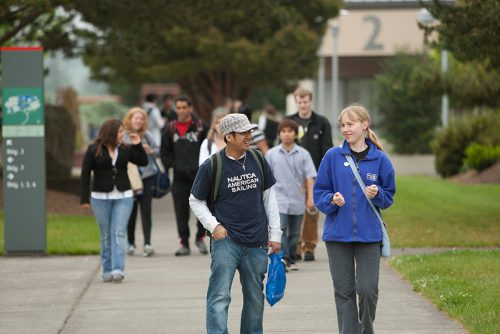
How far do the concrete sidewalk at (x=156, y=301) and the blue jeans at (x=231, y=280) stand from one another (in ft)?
3.83

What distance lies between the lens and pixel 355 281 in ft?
23.7

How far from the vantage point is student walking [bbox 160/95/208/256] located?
526 inches

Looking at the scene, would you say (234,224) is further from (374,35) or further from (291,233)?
(374,35)

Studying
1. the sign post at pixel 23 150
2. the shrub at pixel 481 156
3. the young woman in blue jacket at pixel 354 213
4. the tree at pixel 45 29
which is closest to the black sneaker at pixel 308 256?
the sign post at pixel 23 150

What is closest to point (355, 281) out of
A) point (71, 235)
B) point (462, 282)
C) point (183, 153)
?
point (462, 282)

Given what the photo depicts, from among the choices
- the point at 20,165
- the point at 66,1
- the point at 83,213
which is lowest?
the point at 83,213

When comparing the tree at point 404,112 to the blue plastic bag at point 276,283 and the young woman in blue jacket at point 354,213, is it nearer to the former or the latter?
the blue plastic bag at point 276,283

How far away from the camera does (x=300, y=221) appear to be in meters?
12.0

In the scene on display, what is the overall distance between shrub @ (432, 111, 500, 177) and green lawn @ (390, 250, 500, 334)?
1906 cm

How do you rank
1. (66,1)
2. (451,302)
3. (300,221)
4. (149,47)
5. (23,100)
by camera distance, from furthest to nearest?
(149,47) → (66,1) → (23,100) → (300,221) → (451,302)

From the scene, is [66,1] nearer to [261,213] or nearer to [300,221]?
[300,221]

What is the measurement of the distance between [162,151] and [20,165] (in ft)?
5.62

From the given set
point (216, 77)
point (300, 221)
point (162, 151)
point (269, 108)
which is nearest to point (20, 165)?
point (162, 151)

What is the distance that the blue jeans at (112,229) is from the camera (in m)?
11.3
